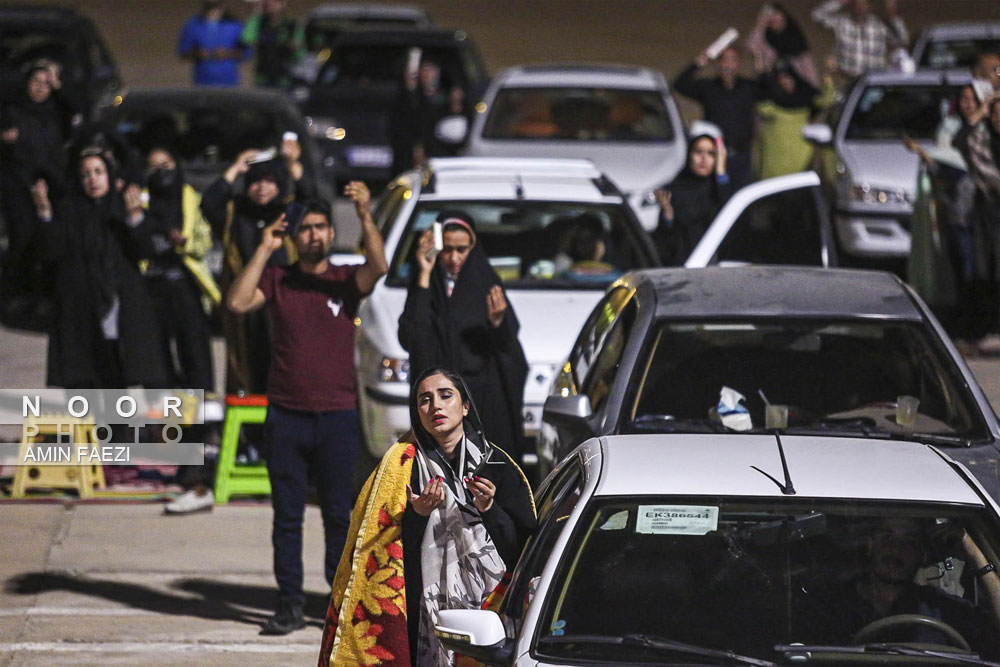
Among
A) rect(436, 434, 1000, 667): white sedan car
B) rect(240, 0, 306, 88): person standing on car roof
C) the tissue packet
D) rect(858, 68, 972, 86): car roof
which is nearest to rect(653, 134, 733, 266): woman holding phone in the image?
the tissue packet

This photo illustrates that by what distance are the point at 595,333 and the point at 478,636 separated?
10.4 feet

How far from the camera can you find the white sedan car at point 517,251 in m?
8.46

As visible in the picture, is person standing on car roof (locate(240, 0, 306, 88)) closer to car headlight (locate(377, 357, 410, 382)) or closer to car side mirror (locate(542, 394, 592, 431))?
car headlight (locate(377, 357, 410, 382))

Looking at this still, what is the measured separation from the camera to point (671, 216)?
1015 centimetres

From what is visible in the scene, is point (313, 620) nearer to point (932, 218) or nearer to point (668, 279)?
point (668, 279)

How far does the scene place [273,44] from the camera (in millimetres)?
19641

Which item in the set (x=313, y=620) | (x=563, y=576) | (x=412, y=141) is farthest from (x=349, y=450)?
(x=412, y=141)

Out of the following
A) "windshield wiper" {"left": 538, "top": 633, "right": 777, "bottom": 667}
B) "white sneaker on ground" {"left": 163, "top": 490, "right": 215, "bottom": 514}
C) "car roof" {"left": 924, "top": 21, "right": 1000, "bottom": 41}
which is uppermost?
"windshield wiper" {"left": 538, "top": 633, "right": 777, "bottom": 667}

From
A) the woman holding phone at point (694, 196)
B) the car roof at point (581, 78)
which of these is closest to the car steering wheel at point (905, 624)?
the woman holding phone at point (694, 196)

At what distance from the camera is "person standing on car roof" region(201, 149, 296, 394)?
894 centimetres

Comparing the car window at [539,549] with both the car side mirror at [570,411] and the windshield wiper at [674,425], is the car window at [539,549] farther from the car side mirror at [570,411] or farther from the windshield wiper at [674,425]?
the car side mirror at [570,411]

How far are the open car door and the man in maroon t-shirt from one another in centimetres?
206

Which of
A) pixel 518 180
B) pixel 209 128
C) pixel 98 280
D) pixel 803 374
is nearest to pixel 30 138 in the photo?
pixel 209 128

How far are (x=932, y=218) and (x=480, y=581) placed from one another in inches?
301
